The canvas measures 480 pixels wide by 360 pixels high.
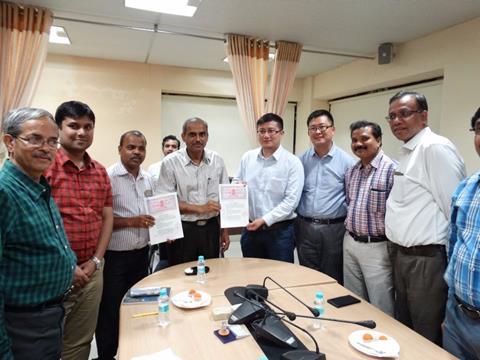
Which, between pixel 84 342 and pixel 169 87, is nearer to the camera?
pixel 84 342

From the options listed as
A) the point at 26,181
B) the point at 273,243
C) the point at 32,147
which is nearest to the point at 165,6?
the point at 32,147

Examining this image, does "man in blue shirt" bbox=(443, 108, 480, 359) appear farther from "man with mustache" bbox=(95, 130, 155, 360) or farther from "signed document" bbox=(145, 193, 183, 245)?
"man with mustache" bbox=(95, 130, 155, 360)

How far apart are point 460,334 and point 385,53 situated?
10.9 feet

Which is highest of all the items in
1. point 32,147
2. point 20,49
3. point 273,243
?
point 20,49

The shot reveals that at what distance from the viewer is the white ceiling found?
2836mm

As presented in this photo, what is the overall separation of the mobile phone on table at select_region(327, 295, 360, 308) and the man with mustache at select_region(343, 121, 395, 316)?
583 millimetres

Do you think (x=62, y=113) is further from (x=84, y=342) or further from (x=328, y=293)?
(x=328, y=293)

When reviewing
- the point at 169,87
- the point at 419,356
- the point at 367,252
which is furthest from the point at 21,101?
the point at 419,356

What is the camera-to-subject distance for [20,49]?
118 inches

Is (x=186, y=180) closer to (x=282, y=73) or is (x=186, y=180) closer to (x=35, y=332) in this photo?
(x=35, y=332)

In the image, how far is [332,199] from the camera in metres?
2.58

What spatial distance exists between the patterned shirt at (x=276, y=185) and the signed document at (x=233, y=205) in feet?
0.85

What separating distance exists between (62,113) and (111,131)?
10.1ft

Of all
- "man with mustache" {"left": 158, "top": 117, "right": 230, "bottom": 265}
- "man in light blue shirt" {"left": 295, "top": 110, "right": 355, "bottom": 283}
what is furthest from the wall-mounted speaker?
"man with mustache" {"left": 158, "top": 117, "right": 230, "bottom": 265}
